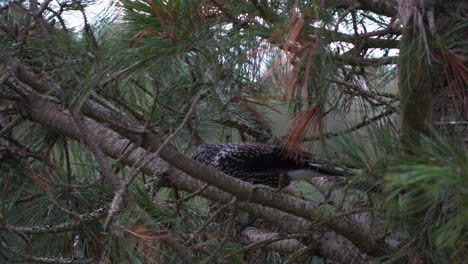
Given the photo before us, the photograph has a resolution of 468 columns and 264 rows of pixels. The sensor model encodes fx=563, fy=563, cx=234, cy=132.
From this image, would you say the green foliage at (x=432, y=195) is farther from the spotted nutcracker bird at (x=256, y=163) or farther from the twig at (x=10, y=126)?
the spotted nutcracker bird at (x=256, y=163)

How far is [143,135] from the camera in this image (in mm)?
1360

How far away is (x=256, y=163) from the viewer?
294 cm

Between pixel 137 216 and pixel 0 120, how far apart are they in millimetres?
1146

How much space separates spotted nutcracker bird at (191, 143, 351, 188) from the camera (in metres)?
2.87

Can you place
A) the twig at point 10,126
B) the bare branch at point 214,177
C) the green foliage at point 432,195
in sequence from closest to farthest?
the green foliage at point 432,195, the bare branch at point 214,177, the twig at point 10,126

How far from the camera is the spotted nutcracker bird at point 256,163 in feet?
9.43

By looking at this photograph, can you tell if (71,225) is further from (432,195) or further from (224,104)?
(432,195)

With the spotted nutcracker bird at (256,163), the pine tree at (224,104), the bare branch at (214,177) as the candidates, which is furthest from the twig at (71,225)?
the spotted nutcracker bird at (256,163)

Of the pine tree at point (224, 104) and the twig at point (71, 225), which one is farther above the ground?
the pine tree at point (224, 104)

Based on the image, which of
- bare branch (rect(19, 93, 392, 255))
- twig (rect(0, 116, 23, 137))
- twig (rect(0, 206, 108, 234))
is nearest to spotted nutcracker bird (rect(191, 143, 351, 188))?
bare branch (rect(19, 93, 392, 255))

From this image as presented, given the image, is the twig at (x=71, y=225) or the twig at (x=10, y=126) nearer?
the twig at (x=71, y=225)

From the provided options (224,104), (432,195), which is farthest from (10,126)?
(432,195)

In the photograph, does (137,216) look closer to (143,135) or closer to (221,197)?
(143,135)

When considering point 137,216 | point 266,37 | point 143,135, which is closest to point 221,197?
point 137,216
